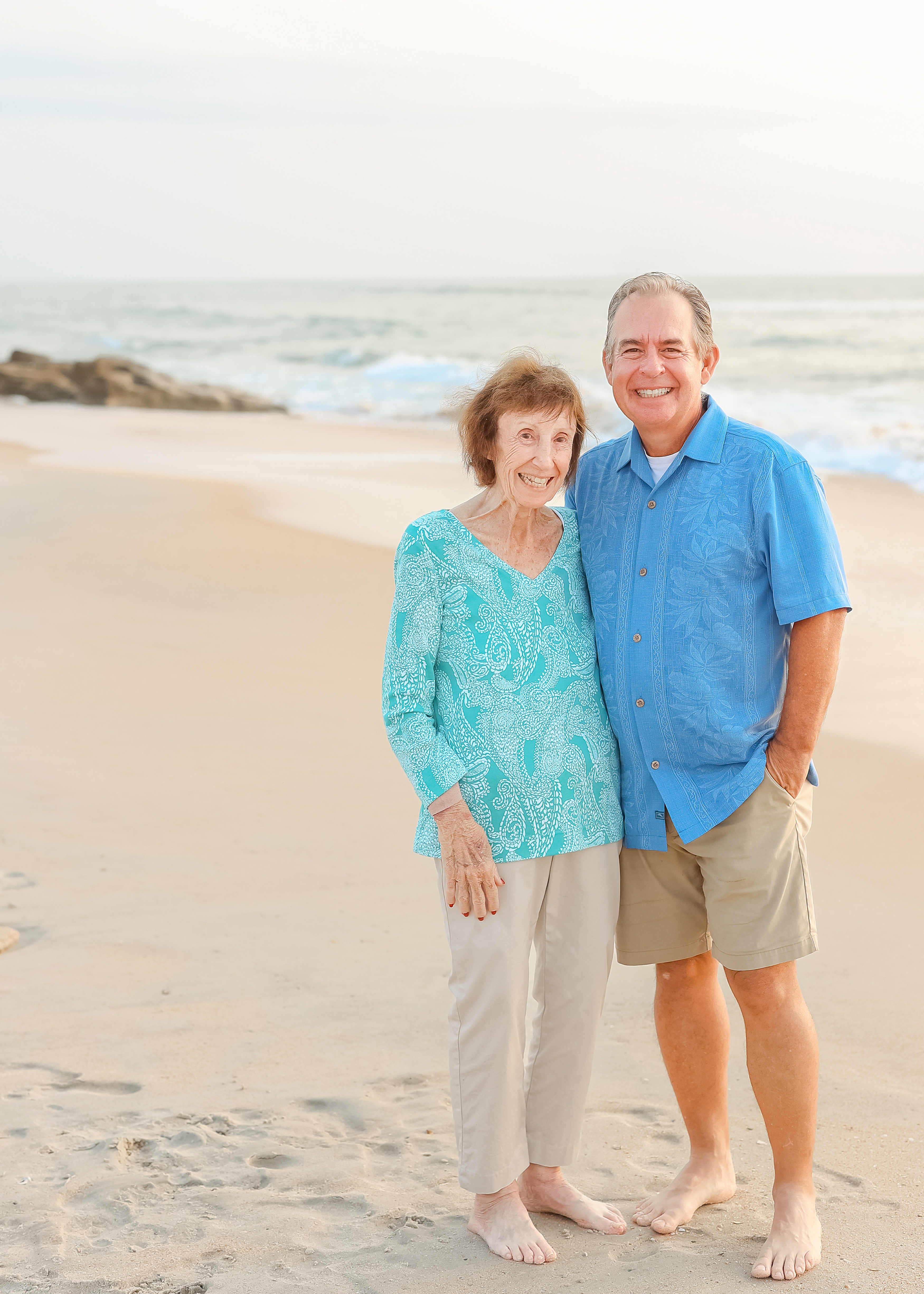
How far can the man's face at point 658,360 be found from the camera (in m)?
2.60

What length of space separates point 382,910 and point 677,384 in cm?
244

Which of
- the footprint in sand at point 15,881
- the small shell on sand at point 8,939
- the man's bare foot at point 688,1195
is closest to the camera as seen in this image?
the man's bare foot at point 688,1195

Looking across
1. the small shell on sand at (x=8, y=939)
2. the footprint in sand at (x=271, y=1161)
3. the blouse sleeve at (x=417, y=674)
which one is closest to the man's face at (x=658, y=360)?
the blouse sleeve at (x=417, y=674)

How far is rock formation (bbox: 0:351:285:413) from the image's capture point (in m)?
25.4

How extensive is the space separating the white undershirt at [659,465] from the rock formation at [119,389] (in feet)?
76.5

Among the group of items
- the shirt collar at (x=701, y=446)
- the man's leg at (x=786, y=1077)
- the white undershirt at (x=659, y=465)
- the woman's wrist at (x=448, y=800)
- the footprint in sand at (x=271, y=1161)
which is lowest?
the footprint in sand at (x=271, y=1161)

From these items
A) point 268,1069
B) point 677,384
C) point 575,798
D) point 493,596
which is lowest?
point 268,1069

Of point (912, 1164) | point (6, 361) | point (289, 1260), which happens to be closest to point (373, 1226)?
point (289, 1260)

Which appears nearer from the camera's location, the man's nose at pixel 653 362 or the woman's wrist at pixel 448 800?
the woman's wrist at pixel 448 800

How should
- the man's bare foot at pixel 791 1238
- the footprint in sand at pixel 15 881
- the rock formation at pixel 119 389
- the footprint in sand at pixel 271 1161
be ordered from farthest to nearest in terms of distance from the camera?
the rock formation at pixel 119 389 → the footprint in sand at pixel 15 881 → the footprint in sand at pixel 271 1161 → the man's bare foot at pixel 791 1238

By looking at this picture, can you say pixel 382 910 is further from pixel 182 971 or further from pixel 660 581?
pixel 660 581

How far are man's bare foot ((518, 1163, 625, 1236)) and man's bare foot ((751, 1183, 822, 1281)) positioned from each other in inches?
12.8

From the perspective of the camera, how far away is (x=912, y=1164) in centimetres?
290

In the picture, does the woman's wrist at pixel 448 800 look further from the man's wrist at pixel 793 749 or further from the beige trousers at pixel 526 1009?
the man's wrist at pixel 793 749
